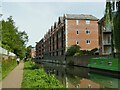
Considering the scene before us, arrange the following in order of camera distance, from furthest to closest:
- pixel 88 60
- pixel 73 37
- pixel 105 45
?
pixel 73 37 → pixel 105 45 → pixel 88 60

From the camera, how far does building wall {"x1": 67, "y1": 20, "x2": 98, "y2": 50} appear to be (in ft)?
244

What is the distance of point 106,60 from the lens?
127 feet

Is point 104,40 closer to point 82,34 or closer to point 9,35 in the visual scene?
point 82,34

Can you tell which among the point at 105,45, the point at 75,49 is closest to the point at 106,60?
the point at 105,45

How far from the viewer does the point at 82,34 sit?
75312mm

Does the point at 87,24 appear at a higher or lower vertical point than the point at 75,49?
higher

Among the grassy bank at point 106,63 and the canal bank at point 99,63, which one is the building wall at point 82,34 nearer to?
the canal bank at point 99,63

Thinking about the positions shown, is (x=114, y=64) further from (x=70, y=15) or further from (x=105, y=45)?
(x=70, y=15)

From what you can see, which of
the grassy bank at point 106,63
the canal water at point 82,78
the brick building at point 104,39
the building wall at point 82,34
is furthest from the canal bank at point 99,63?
the building wall at point 82,34

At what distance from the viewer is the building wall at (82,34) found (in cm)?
7438

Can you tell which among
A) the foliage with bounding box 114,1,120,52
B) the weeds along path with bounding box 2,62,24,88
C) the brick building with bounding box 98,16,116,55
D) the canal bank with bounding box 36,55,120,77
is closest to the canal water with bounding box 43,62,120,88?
the canal bank with bounding box 36,55,120,77

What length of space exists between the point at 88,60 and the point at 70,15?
3075 cm

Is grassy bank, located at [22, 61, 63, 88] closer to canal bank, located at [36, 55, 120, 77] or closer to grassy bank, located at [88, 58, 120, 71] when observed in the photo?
canal bank, located at [36, 55, 120, 77]

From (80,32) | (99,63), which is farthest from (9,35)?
(80,32)
